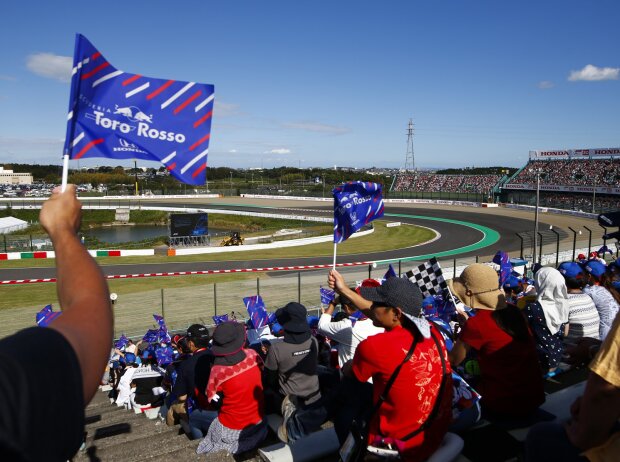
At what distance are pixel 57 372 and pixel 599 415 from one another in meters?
1.85

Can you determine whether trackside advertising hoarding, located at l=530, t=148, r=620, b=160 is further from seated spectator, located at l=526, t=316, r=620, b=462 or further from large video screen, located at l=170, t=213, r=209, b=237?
seated spectator, located at l=526, t=316, r=620, b=462

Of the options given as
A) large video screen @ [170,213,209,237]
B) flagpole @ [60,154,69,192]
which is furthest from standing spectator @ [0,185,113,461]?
large video screen @ [170,213,209,237]

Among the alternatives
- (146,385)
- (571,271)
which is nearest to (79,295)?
(571,271)

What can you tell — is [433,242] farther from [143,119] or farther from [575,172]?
[575,172]

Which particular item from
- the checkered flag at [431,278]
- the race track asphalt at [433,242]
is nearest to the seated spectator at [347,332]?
the checkered flag at [431,278]

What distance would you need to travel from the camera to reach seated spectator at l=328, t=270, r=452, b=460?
9.55ft

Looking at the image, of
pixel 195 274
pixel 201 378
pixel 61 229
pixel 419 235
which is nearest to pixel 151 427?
pixel 201 378

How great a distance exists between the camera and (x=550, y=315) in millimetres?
5250

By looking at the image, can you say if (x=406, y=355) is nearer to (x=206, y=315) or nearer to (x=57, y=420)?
(x=57, y=420)

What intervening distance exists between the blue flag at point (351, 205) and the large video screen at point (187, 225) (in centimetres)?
2851

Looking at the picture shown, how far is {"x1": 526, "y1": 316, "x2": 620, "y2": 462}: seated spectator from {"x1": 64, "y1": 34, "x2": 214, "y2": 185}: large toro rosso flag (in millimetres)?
3318

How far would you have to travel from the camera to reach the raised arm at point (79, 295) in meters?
1.25

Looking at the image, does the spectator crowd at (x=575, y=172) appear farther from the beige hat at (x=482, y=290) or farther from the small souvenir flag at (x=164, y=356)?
the beige hat at (x=482, y=290)

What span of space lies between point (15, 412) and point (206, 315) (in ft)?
48.7
